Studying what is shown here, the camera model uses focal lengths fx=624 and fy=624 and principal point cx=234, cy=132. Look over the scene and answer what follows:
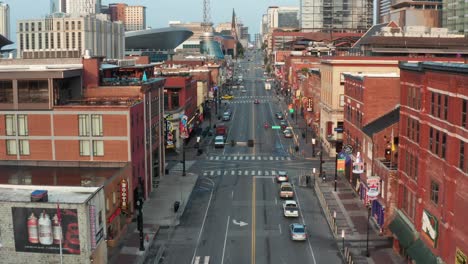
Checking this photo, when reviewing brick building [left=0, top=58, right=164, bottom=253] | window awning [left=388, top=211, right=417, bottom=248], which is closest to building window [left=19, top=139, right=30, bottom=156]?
brick building [left=0, top=58, right=164, bottom=253]

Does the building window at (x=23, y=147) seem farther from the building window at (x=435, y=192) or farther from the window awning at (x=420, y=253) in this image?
the building window at (x=435, y=192)

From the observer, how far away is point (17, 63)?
76250mm

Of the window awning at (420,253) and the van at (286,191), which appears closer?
the window awning at (420,253)

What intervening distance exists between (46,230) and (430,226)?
24.5m

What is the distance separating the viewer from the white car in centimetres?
5769

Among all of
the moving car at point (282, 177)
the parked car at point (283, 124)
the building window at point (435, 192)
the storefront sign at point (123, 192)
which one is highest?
the building window at point (435, 192)

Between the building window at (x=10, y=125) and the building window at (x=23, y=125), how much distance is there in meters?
0.54

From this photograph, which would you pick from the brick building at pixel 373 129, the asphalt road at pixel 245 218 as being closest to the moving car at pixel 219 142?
the asphalt road at pixel 245 218

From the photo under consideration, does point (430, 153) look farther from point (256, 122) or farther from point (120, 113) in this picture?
point (256, 122)

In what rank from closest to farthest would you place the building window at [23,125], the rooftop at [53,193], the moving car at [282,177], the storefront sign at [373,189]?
the rooftop at [53,193] → the storefront sign at [373,189] → the building window at [23,125] → the moving car at [282,177]

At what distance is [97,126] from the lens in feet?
190

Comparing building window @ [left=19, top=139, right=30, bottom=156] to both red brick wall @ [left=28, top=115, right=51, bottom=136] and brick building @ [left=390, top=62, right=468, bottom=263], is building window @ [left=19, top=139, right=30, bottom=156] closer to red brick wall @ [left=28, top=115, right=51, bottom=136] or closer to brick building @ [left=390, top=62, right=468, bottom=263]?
red brick wall @ [left=28, top=115, right=51, bottom=136]

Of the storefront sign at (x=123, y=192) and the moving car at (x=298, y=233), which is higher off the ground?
the storefront sign at (x=123, y=192)

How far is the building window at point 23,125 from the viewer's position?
5856cm
